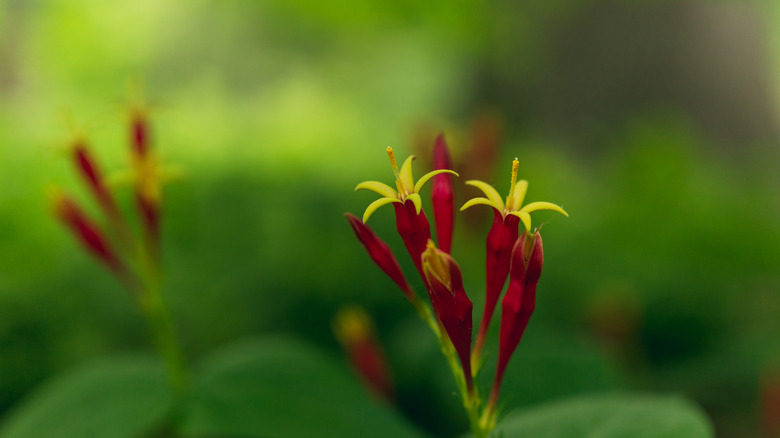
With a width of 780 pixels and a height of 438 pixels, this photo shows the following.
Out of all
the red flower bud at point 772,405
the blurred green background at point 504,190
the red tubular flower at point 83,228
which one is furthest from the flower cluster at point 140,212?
the red flower bud at point 772,405

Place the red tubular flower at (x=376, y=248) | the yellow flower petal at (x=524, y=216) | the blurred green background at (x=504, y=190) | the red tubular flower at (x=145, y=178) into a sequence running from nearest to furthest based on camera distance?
1. the yellow flower petal at (x=524, y=216)
2. the red tubular flower at (x=376, y=248)
3. the red tubular flower at (x=145, y=178)
4. the blurred green background at (x=504, y=190)

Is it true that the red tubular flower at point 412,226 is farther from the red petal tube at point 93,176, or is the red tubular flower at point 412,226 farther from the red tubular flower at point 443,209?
the red petal tube at point 93,176

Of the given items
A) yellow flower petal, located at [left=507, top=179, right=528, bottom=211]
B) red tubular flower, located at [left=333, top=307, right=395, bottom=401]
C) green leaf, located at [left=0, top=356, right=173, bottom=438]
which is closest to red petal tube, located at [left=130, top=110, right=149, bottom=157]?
green leaf, located at [left=0, top=356, right=173, bottom=438]

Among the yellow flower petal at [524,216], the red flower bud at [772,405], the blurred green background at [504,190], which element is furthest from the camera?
the blurred green background at [504,190]

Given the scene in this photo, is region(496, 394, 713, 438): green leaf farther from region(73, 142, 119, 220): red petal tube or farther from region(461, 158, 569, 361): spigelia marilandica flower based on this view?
region(73, 142, 119, 220): red petal tube

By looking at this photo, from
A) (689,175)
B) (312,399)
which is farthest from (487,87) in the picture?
(312,399)

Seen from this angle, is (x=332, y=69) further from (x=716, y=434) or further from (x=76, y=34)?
(x=716, y=434)
